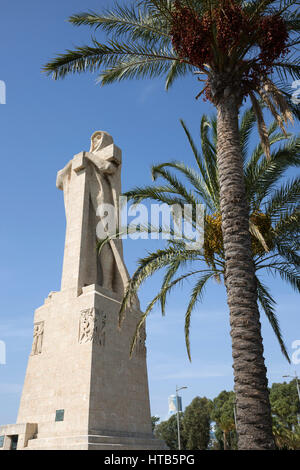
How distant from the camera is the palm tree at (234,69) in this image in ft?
20.2

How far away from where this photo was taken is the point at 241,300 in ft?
21.6

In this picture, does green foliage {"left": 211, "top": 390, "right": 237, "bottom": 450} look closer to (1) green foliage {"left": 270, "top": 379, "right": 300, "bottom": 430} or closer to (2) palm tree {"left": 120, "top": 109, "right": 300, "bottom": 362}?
(1) green foliage {"left": 270, "top": 379, "right": 300, "bottom": 430}

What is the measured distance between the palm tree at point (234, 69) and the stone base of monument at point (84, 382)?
5047 mm

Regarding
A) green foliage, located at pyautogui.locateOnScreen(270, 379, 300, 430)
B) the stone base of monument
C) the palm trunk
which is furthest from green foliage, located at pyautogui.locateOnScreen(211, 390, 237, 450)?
the palm trunk

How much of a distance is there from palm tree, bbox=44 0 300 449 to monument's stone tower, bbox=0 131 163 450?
5.86 m

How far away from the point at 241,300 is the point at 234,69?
4520 mm

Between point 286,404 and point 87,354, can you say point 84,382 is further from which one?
point 286,404

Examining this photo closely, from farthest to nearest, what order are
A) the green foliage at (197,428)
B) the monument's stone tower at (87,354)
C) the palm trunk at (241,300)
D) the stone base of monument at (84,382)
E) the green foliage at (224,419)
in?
the green foliage at (197,428)
the green foliage at (224,419)
the monument's stone tower at (87,354)
the stone base of monument at (84,382)
the palm trunk at (241,300)

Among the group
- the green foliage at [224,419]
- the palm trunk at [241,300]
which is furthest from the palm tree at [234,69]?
the green foliage at [224,419]

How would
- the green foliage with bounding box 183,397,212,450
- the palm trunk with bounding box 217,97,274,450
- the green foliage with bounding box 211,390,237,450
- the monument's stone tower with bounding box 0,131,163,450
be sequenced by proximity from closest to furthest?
the palm trunk with bounding box 217,97,274,450, the monument's stone tower with bounding box 0,131,163,450, the green foliage with bounding box 211,390,237,450, the green foliage with bounding box 183,397,212,450

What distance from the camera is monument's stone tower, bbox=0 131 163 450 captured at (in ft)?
37.2

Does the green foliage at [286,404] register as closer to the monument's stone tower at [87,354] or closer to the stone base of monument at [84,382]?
the stone base of monument at [84,382]
